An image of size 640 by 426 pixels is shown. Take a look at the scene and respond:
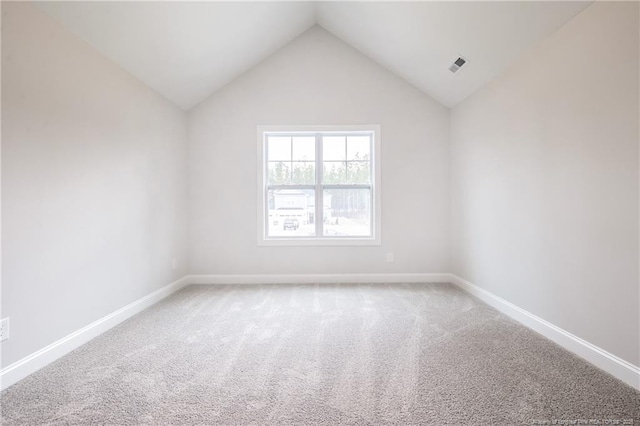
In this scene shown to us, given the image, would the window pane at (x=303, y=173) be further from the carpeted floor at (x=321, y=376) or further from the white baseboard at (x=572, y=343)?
the white baseboard at (x=572, y=343)

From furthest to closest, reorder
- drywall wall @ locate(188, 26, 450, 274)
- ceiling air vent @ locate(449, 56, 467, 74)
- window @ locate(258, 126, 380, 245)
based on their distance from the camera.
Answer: window @ locate(258, 126, 380, 245), drywall wall @ locate(188, 26, 450, 274), ceiling air vent @ locate(449, 56, 467, 74)

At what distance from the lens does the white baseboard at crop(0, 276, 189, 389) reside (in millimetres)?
1725

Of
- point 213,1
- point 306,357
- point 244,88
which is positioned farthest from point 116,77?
point 306,357

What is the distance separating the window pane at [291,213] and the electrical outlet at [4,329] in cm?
262

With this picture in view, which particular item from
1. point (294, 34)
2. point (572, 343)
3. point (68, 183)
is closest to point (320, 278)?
point (572, 343)

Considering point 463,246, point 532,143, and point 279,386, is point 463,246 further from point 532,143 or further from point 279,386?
point 279,386

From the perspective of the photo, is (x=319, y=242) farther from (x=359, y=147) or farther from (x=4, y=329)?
(x=4, y=329)

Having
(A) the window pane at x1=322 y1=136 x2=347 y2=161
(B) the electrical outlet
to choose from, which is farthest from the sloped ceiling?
(B) the electrical outlet

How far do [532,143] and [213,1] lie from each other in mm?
2955

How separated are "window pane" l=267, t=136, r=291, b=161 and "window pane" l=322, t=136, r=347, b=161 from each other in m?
0.49

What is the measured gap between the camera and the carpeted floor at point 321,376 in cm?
145

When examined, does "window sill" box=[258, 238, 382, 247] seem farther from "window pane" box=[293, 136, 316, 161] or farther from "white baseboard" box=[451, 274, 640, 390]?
"white baseboard" box=[451, 274, 640, 390]

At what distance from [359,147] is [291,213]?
1.28 metres

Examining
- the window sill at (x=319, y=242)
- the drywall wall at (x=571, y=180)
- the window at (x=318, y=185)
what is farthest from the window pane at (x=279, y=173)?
the drywall wall at (x=571, y=180)
